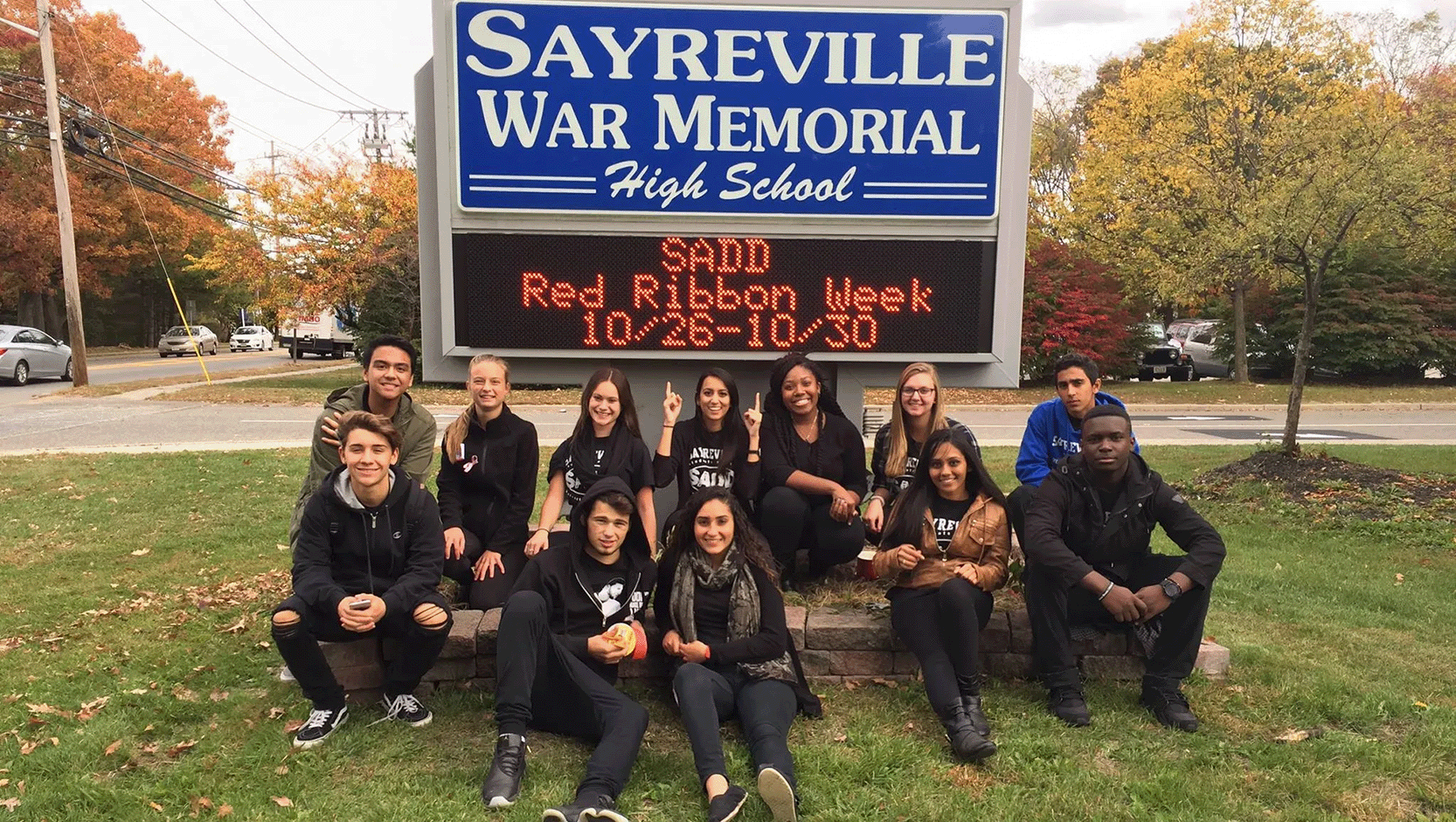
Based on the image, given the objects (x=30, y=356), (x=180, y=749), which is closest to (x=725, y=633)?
(x=180, y=749)

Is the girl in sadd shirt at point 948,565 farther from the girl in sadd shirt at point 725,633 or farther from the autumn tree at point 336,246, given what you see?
the autumn tree at point 336,246

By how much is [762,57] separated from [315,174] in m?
20.0

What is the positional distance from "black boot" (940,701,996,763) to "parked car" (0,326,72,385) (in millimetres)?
22629

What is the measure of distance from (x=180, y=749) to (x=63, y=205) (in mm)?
18967

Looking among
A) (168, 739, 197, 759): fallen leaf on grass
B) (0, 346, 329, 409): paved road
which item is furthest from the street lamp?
(168, 739, 197, 759): fallen leaf on grass

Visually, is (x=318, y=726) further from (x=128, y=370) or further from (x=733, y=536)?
(x=128, y=370)

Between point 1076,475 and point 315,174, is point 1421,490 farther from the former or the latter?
point 315,174

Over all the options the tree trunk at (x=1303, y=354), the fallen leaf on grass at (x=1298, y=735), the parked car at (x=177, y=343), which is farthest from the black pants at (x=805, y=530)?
the parked car at (x=177, y=343)

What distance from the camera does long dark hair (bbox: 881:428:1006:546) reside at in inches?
147

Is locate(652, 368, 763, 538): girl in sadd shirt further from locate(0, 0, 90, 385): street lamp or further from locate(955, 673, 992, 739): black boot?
locate(0, 0, 90, 385): street lamp

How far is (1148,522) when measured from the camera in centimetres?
372

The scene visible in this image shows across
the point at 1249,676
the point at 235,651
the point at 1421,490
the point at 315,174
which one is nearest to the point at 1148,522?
the point at 1249,676

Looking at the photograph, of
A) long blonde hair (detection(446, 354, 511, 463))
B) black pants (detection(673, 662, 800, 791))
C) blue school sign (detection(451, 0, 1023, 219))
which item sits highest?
blue school sign (detection(451, 0, 1023, 219))

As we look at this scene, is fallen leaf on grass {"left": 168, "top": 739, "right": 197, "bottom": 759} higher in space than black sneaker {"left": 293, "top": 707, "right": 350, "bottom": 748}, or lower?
lower
